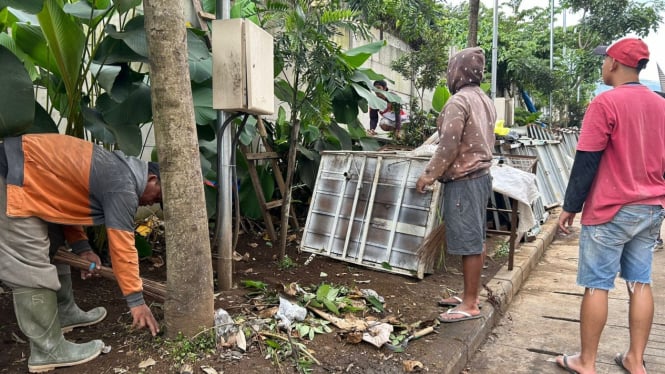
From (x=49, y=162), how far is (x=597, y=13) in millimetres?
19235

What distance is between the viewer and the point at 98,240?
386 cm

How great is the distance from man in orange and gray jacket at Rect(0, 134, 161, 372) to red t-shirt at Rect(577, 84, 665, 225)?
2501 mm

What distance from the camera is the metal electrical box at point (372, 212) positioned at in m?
4.32

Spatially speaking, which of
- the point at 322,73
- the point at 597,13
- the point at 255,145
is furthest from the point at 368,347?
the point at 597,13

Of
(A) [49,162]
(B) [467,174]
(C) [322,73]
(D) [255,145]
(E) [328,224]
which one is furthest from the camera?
(D) [255,145]

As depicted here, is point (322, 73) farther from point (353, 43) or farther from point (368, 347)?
point (353, 43)

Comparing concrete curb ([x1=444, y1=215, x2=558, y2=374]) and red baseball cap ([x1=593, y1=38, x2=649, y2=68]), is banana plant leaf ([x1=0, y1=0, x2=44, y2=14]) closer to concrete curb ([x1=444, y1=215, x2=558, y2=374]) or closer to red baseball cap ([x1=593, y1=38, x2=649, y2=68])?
concrete curb ([x1=444, y1=215, x2=558, y2=374])

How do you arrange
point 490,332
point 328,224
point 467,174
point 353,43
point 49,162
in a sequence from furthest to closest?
point 353,43, point 328,224, point 490,332, point 467,174, point 49,162

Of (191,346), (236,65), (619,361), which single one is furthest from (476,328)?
(236,65)

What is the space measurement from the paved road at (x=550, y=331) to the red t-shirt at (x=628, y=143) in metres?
1.08

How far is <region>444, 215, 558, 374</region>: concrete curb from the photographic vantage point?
3.11 meters

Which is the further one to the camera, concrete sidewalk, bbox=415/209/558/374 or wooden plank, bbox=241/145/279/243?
wooden plank, bbox=241/145/279/243

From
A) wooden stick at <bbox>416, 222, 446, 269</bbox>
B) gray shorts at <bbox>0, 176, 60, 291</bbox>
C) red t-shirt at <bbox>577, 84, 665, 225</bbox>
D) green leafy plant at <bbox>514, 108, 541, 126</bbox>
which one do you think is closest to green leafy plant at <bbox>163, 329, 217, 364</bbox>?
gray shorts at <bbox>0, 176, 60, 291</bbox>

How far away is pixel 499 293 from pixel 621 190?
161 cm
